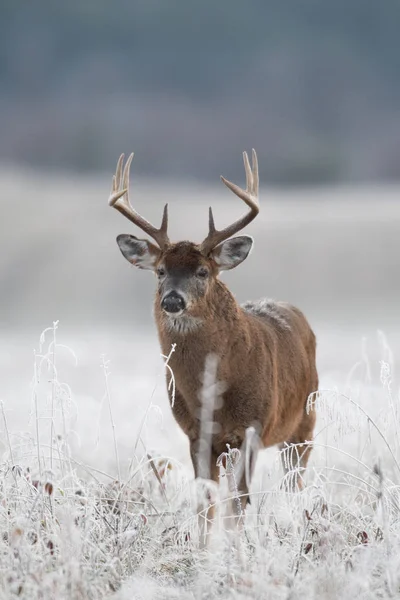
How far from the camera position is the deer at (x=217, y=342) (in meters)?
7.50

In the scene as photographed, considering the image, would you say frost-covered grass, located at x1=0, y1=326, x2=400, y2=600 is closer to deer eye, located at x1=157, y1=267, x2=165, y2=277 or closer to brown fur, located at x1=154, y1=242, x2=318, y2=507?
brown fur, located at x1=154, y1=242, x2=318, y2=507

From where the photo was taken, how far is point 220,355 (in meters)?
7.64

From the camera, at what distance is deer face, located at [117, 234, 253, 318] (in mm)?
7547

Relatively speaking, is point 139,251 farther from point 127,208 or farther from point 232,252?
point 232,252

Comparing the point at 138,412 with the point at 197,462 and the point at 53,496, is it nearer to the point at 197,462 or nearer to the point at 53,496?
the point at 197,462

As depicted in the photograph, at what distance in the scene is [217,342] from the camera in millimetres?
7684

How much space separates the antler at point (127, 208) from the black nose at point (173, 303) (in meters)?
0.84

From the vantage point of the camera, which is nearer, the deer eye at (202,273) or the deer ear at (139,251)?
the deer eye at (202,273)

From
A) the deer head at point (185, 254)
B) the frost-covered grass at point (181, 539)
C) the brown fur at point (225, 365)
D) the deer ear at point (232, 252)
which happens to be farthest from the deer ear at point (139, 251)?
the frost-covered grass at point (181, 539)

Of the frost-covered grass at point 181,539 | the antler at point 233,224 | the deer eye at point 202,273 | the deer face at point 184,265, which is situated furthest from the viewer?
the antler at point 233,224

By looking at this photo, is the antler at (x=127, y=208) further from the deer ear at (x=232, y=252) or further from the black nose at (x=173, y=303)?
the black nose at (x=173, y=303)

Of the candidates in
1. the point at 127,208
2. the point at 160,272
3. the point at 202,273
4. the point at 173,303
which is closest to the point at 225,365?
the point at 173,303

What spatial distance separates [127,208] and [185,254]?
879 mm

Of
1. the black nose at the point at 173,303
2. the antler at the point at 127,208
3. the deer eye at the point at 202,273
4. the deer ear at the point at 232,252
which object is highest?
the antler at the point at 127,208
